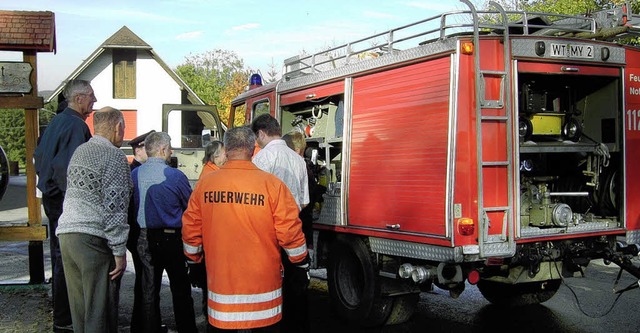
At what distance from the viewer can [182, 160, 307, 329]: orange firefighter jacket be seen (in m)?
4.20

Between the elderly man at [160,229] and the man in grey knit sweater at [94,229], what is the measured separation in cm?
113

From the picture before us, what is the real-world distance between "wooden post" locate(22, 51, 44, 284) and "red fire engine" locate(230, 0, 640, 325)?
336 centimetres

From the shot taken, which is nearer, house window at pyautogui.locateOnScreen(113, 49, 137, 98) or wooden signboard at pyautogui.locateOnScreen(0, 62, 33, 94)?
wooden signboard at pyautogui.locateOnScreen(0, 62, 33, 94)

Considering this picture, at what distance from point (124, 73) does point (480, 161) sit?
37112 mm

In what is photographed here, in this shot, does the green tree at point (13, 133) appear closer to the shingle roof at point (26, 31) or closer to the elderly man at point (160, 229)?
the shingle roof at point (26, 31)

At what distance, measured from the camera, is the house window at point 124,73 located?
40062mm

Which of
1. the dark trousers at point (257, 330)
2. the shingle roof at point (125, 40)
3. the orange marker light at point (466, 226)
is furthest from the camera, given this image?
the shingle roof at point (125, 40)

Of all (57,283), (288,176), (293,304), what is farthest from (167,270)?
(288,176)

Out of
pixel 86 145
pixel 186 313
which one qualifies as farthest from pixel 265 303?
pixel 186 313

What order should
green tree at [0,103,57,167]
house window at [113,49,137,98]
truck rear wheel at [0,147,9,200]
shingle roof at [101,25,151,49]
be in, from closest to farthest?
truck rear wheel at [0,147,9,200] < shingle roof at [101,25,151,49] < house window at [113,49,137,98] < green tree at [0,103,57,167]

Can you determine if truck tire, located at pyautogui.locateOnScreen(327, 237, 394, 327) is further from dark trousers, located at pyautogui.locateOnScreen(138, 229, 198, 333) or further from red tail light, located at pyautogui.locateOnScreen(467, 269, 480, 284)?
dark trousers, located at pyautogui.locateOnScreen(138, 229, 198, 333)

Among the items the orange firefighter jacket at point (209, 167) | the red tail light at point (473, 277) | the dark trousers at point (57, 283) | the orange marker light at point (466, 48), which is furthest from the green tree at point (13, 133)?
the orange marker light at point (466, 48)

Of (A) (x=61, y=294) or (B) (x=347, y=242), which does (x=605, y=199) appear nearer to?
(B) (x=347, y=242)

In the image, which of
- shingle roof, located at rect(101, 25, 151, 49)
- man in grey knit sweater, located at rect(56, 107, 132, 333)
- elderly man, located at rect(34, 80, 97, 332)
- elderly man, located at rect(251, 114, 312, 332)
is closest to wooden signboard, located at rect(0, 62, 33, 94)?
elderly man, located at rect(34, 80, 97, 332)
